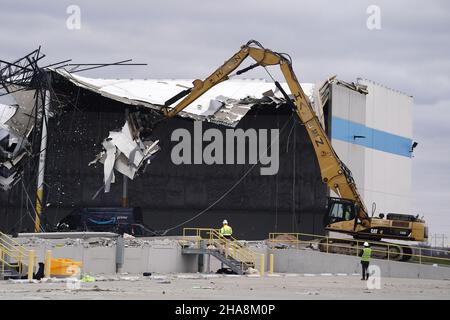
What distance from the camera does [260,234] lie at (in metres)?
59.1

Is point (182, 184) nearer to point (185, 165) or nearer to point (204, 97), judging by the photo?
point (185, 165)

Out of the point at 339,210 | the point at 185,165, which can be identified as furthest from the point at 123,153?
the point at 339,210

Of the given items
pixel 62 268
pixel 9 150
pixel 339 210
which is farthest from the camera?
pixel 9 150

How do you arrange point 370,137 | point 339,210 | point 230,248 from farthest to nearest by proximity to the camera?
point 370,137 < point 339,210 < point 230,248

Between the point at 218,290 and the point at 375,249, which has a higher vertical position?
the point at 375,249

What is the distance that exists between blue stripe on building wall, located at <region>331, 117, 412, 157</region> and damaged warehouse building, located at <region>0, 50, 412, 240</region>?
0.12 meters

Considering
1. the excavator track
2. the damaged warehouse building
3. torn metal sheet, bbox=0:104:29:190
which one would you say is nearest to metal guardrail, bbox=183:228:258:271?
the excavator track

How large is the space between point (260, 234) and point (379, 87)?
13244 millimetres

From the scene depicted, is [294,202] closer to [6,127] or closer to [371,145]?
[371,145]

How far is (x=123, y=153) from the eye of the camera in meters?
55.4

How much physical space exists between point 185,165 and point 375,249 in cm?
1646

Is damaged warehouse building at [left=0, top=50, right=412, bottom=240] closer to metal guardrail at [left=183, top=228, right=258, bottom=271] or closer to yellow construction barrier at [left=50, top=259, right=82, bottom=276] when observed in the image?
metal guardrail at [left=183, top=228, right=258, bottom=271]

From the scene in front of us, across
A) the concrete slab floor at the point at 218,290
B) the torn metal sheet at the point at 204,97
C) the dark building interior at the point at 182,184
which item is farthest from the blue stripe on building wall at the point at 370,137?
the concrete slab floor at the point at 218,290
